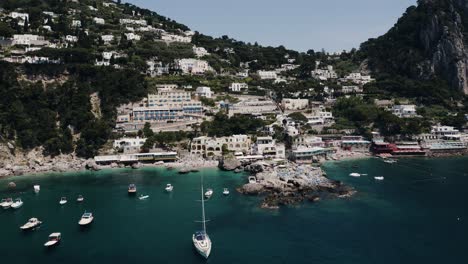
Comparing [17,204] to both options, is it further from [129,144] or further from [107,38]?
[107,38]

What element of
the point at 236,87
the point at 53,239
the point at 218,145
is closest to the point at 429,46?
the point at 236,87

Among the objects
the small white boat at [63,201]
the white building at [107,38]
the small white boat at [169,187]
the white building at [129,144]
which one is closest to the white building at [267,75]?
the white building at [107,38]

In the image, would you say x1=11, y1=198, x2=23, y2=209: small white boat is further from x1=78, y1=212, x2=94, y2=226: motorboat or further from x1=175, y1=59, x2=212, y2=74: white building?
x1=175, y1=59, x2=212, y2=74: white building

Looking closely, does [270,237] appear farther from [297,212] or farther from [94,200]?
[94,200]

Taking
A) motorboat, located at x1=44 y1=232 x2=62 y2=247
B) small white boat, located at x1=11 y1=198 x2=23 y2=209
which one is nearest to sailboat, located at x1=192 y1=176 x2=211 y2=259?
motorboat, located at x1=44 y1=232 x2=62 y2=247

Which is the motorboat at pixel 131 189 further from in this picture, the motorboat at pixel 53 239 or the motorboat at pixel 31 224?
the motorboat at pixel 53 239

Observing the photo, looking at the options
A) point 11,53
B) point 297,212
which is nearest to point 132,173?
point 297,212
